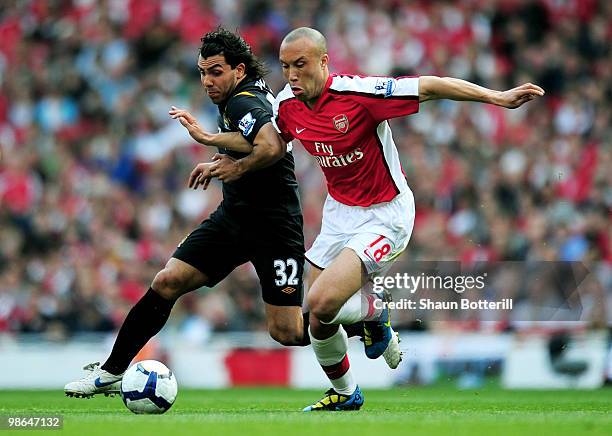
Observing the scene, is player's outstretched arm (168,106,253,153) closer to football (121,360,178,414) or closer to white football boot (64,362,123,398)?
football (121,360,178,414)

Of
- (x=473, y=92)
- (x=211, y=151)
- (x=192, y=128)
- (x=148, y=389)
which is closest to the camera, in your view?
(x=473, y=92)

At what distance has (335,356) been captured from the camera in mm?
8172

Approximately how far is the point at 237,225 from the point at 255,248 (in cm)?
22

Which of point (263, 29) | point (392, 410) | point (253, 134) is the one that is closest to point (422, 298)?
point (392, 410)

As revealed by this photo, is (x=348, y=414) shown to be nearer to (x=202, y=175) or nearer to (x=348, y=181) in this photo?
(x=348, y=181)

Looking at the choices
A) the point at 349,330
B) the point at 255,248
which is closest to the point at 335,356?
the point at 349,330

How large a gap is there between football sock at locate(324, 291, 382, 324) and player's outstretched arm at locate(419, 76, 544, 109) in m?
1.47

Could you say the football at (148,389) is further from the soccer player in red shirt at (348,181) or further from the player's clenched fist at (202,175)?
the player's clenched fist at (202,175)

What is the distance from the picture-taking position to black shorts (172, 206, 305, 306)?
27.8 ft

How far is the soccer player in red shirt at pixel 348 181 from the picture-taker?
25.5 feet

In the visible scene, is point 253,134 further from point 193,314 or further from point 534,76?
point 534,76

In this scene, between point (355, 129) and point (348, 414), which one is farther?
point (355, 129)

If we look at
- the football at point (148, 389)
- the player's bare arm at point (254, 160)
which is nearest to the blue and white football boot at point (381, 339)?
the player's bare arm at point (254, 160)

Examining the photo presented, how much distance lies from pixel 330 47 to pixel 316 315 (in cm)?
939
